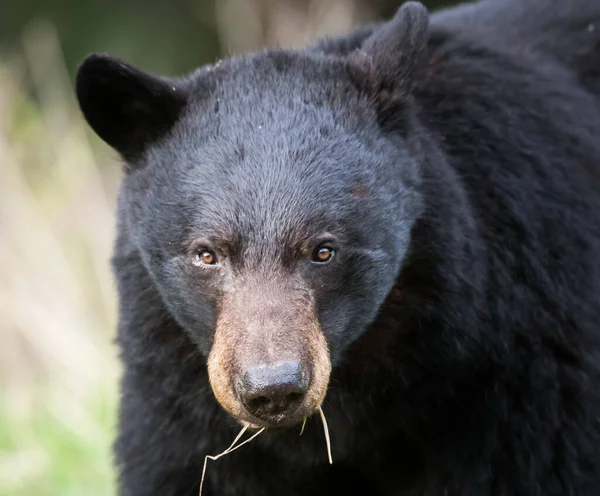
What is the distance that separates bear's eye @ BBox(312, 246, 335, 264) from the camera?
9.75 ft

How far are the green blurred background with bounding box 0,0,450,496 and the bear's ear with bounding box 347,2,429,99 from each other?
1952 mm

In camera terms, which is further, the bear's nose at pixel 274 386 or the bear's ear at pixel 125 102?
the bear's ear at pixel 125 102

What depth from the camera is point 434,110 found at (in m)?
3.58

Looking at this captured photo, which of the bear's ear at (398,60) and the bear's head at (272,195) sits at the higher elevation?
the bear's ear at (398,60)

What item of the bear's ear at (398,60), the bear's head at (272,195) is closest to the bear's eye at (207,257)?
the bear's head at (272,195)

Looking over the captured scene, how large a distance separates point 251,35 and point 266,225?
5.99 meters

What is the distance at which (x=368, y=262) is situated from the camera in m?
3.06

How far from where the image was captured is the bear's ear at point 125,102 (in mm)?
3180

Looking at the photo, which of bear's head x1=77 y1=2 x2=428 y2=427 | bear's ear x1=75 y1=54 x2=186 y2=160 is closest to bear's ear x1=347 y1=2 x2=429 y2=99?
bear's head x1=77 y1=2 x2=428 y2=427

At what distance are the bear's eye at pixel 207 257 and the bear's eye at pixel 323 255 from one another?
0.30 meters

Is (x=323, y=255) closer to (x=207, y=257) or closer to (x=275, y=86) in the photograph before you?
(x=207, y=257)

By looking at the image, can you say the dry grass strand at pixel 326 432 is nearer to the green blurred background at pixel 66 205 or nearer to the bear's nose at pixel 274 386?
the bear's nose at pixel 274 386

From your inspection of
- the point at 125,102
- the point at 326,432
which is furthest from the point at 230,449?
the point at 125,102

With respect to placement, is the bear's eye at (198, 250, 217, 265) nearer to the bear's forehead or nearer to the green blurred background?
the bear's forehead
